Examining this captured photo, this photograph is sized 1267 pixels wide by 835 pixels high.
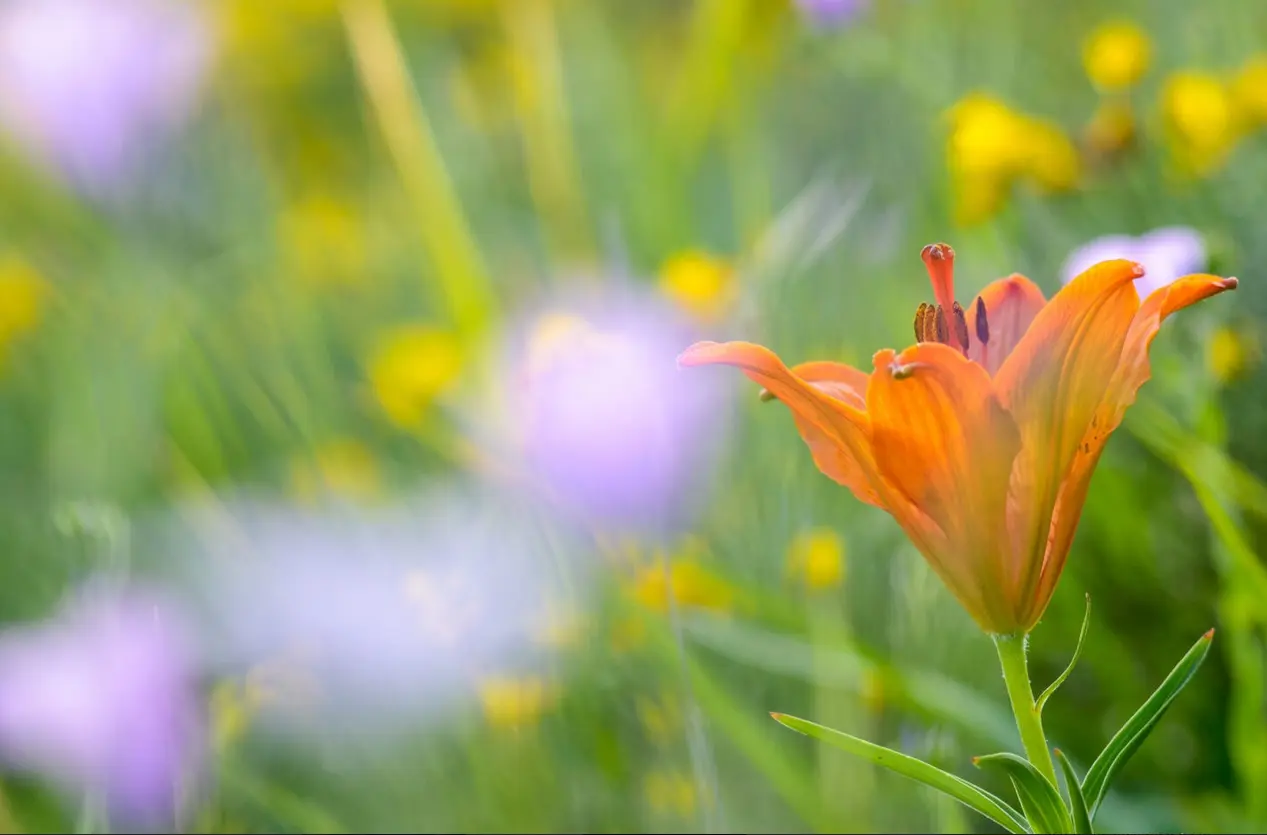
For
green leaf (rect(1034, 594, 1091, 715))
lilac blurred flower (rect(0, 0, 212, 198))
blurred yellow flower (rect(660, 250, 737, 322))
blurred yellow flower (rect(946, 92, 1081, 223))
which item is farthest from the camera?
lilac blurred flower (rect(0, 0, 212, 198))

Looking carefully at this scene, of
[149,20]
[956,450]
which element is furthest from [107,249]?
[956,450]

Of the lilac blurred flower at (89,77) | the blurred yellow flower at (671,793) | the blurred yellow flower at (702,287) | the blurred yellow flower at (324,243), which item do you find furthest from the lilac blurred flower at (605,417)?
the lilac blurred flower at (89,77)

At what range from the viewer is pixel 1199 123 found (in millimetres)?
766

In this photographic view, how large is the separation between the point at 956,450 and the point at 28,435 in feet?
4.96

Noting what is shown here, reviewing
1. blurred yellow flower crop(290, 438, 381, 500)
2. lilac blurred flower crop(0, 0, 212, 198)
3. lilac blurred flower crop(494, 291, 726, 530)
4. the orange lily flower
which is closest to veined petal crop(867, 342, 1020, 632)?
the orange lily flower

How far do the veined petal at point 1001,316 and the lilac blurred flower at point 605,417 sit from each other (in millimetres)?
234

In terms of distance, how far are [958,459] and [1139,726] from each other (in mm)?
74

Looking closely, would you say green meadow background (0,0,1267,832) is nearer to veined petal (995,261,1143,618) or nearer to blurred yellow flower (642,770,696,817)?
blurred yellow flower (642,770,696,817)

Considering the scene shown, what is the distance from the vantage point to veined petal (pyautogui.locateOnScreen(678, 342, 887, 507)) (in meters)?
0.27

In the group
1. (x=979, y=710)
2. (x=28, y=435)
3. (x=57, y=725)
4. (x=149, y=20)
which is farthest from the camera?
(x=149, y=20)

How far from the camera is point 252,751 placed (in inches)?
33.5

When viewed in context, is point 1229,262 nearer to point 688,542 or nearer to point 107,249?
point 688,542

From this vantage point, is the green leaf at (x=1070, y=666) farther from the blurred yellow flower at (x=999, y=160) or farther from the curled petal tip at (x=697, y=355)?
the blurred yellow flower at (x=999, y=160)

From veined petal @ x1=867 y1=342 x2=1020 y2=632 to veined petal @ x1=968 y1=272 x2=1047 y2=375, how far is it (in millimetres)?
→ 44
